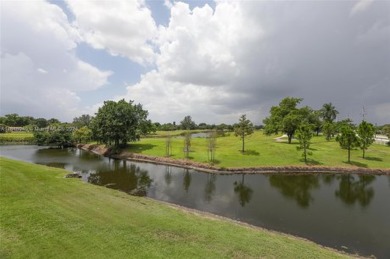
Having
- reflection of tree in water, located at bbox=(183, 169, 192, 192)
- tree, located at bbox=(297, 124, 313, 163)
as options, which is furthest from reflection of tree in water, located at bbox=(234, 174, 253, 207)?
tree, located at bbox=(297, 124, 313, 163)

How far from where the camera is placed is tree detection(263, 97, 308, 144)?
76.2 m

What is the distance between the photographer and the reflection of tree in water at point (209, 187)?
32741 millimetres

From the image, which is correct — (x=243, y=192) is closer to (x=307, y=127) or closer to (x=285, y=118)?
(x=307, y=127)

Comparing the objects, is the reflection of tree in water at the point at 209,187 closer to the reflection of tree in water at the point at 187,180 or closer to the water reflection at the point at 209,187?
the water reflection at the point at 209,187

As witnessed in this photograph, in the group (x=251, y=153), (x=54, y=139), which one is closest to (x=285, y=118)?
(x=251, y=153)

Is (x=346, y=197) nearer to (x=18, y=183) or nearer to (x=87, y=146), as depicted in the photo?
(x=18, y=183)

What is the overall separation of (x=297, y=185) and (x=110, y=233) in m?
34.2

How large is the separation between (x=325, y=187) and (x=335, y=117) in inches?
3564

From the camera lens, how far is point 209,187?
125ft

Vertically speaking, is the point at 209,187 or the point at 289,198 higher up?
the point at 209,187

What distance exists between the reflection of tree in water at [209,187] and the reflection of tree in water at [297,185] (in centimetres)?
1023

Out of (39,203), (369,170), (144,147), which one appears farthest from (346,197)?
(144,147)

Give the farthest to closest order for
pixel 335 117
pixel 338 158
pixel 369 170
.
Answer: pixel 335 117, pixel 338 158, pixel 369 170

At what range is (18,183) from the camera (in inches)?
983
